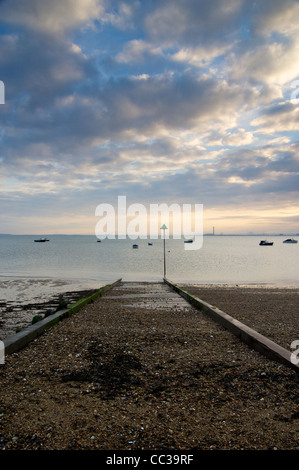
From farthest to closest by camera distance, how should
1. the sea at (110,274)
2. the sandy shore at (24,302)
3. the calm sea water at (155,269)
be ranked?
the calm sea water at (155,269) → the sea at (110,274) → the sandy shore at (24,302)

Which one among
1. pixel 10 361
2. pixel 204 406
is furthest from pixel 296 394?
pixel 10 361

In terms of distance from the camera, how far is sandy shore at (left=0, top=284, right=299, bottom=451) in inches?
140

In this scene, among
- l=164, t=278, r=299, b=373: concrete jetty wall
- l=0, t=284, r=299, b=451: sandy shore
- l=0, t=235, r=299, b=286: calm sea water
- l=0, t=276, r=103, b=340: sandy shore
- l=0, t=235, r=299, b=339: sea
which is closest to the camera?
l=0, t=284, r=299, b=451: sandy shore

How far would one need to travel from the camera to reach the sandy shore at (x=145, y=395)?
355 cm

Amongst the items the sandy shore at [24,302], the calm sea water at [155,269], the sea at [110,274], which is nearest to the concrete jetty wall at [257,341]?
the sandy shore at [24,302]

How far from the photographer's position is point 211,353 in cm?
631

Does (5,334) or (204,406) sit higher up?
(204,406)

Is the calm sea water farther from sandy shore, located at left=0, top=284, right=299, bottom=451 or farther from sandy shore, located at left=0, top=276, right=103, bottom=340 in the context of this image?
sandy shore, located at left=0, top=284, right=299, bottom=451

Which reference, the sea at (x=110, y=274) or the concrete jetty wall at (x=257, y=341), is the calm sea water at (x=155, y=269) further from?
the concrete jetty wall at (x=257, y=341)

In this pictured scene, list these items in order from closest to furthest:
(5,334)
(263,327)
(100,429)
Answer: (100,429)
(263,327)
(5,334)

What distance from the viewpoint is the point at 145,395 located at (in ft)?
15.1

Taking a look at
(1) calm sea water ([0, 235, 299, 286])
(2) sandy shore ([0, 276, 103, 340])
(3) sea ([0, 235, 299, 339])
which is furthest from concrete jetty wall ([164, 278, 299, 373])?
(1) calm sea water ([0, 235, 299, 286])
